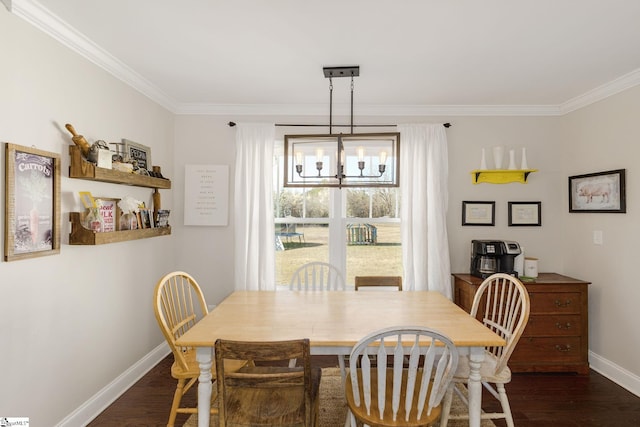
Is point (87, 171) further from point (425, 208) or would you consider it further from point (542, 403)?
point (542, 403)

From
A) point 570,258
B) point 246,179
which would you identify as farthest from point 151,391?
point 570,258

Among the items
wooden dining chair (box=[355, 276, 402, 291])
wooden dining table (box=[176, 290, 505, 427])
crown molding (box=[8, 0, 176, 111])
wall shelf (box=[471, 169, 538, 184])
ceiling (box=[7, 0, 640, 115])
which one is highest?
ceiling (box=[7, 0, 640, 115])

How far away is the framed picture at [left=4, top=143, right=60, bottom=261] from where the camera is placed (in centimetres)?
180

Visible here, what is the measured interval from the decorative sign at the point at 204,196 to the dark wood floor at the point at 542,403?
1.45 m

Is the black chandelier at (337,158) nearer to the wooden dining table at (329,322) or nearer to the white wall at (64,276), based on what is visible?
the wooden dining table at (329,322)

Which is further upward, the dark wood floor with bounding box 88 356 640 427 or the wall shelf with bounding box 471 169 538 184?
the wall shelf with bounding box 471 169 538 184

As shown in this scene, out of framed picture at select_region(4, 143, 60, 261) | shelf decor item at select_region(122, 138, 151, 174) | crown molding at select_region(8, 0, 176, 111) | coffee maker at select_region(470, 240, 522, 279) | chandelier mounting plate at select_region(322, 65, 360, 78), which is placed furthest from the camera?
coffee maker at select_region(470, 240, 522, 279)

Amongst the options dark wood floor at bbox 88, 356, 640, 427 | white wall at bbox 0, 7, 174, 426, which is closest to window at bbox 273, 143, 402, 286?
white wall at bbox 0, 7, 174, 426

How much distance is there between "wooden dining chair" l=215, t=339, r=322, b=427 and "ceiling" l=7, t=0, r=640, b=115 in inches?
67.4

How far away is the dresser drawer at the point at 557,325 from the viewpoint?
3168mm

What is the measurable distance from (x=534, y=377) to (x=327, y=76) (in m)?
3.03

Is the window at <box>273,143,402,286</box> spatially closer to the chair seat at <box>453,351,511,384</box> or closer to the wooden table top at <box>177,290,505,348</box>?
the wooden table top at <box>177,290,505,348</box>

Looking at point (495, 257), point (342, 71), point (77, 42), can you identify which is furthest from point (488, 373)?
point (77, 42)

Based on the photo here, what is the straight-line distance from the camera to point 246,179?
368 centimetres
